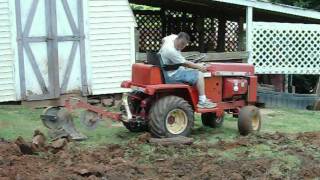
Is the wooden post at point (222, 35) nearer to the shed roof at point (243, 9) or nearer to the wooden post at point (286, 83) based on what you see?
the shed roof at point (243, 9)

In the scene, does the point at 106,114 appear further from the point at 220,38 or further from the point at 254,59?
the point at 220,38

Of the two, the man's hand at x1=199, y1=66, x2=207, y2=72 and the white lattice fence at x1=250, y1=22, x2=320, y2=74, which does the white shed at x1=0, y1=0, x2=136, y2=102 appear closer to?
the white lattice fence at x1=250, y1=22, x2=320, y2=74

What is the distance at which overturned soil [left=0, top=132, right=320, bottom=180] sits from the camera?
21.4 feet

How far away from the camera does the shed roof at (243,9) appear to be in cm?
1405

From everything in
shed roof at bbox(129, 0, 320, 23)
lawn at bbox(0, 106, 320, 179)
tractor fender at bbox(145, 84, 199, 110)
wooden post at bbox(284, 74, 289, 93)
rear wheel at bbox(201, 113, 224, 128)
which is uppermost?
shed roof at bbox(129, 0, 320, 23)

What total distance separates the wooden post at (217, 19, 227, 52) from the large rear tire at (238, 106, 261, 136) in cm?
828

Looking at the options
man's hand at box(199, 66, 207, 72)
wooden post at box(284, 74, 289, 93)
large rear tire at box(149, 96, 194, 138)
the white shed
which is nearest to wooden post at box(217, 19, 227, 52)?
wooden post at box(284, 74, 289, 93)

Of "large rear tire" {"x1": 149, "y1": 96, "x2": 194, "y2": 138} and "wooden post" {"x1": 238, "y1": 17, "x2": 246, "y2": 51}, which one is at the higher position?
"wooden post" {"x1": 238, "y1": 17, "x2": 246, "y2": 51}

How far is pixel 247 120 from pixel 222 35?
8874mm

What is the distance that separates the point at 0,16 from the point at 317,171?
754 cm

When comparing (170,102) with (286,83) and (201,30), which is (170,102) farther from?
(201,30)

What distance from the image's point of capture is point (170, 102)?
8.67 meters

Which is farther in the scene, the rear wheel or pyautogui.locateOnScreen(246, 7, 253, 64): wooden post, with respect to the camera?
pyautogui.locateOnScreen(246, 7, 253, 64): wooden post

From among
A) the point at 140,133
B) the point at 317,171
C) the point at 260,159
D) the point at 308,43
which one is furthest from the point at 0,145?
the point at 308,43
